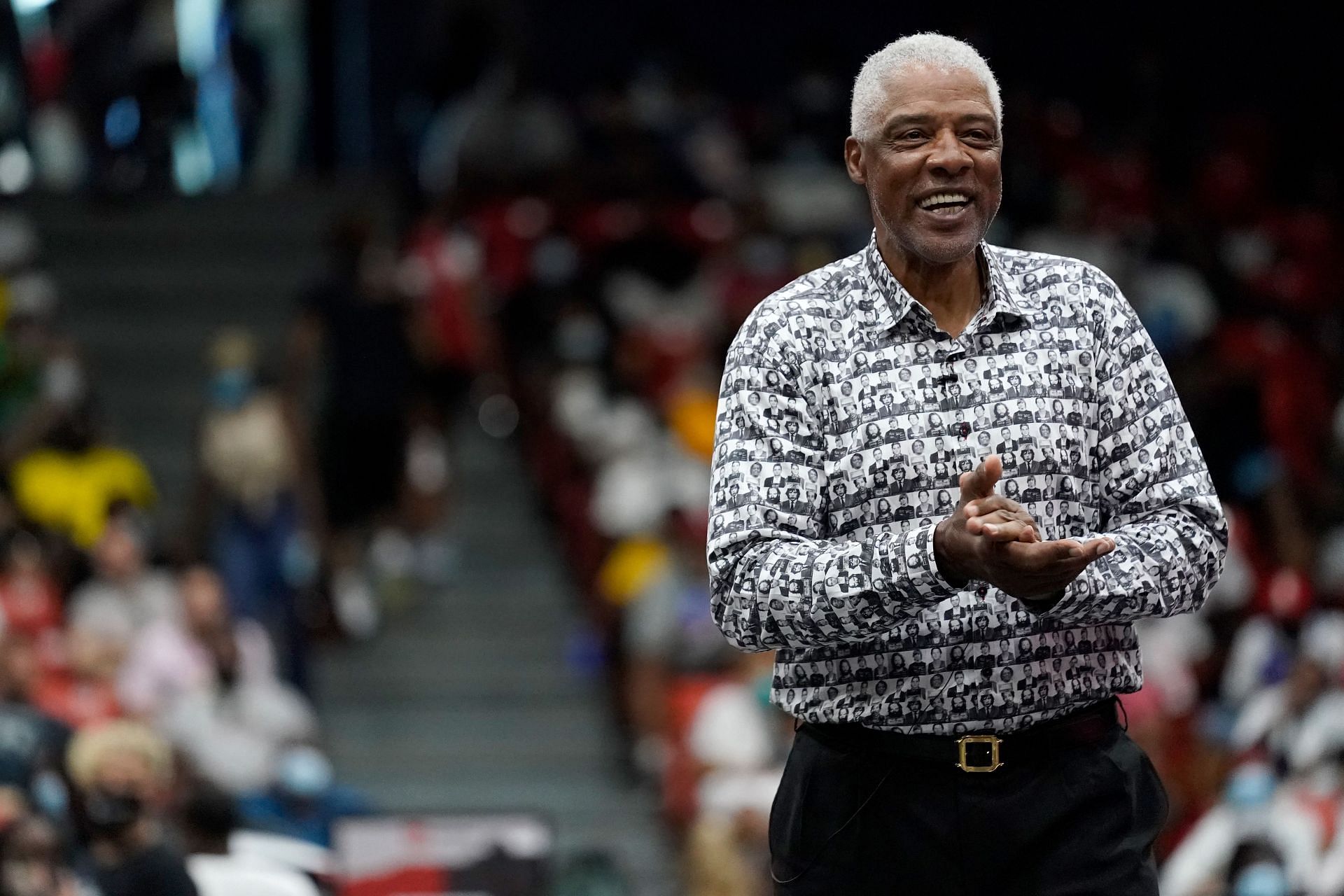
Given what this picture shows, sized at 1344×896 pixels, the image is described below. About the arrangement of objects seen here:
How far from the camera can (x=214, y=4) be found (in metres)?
14.8

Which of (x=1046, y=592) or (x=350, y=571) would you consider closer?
(x=1046, y=592)

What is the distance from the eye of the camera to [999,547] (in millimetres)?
2273

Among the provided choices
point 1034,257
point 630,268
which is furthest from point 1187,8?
point 1034,257

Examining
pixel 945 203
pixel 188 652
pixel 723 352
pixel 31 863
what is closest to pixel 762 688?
pixel 188 652

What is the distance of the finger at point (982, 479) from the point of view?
2.31m

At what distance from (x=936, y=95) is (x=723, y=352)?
8.30 m

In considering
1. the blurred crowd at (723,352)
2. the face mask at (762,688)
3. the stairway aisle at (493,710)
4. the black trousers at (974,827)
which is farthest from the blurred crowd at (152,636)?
the black trousers at (974,827)

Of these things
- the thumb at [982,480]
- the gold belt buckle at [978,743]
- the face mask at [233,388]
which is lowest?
the gold belt buckle at [978,743]

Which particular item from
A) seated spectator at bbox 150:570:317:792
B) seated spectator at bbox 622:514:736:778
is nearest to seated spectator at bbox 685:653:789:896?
seated spectator at bbox 622:514:736:778

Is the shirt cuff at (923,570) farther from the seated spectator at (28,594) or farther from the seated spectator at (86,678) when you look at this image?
the seated spectator at (28,594)

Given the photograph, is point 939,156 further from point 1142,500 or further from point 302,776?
point 302,776

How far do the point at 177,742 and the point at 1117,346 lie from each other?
6.20 meters

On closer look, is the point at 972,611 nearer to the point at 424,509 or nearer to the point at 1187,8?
the point at 424,509

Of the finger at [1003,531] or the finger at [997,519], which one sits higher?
the finger at [997,519]
